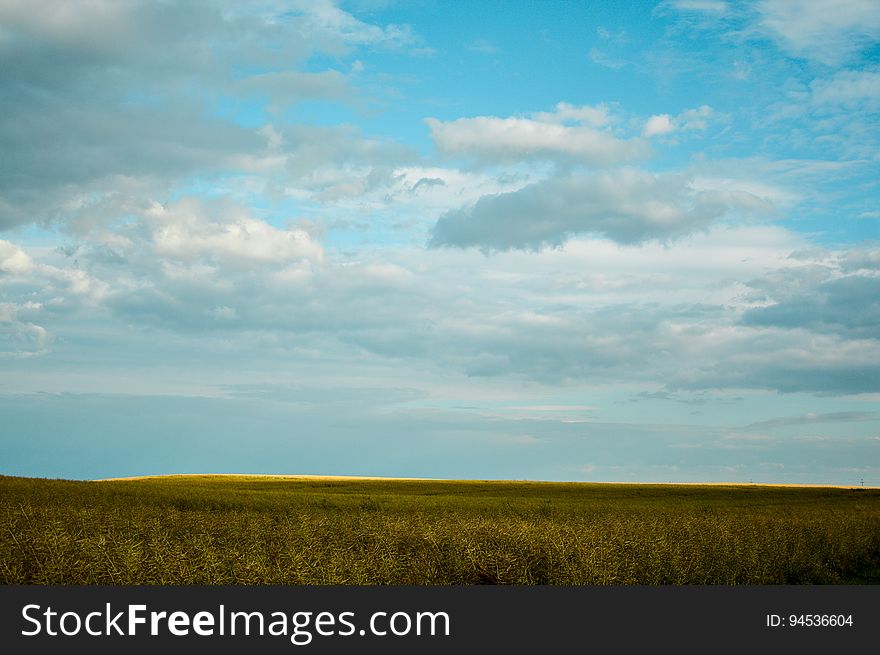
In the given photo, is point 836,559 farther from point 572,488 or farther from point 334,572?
point 572,488

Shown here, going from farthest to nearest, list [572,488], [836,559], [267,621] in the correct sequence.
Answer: [572,488], [836,559], [267,621]

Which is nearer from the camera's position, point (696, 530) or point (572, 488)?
point (696, 530)

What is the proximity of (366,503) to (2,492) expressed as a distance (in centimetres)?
1940

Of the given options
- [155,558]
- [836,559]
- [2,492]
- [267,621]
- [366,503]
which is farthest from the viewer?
[366,503]

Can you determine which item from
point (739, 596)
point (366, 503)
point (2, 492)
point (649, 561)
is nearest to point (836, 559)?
point (649, 561)

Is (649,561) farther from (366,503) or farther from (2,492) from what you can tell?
(2,492)

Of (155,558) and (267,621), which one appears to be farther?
(155,558)

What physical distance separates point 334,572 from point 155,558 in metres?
3.08

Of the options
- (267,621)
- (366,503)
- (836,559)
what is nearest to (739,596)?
(267,621)

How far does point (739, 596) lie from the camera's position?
519 inches

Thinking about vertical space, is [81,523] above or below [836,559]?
above

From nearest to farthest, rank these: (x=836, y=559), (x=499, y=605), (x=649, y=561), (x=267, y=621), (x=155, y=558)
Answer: (x=267, y=621), (x=499, y=605), (x=155, y=558), (x=649, y=561), (x=836, y=559)

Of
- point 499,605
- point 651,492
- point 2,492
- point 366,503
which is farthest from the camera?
point 651,492

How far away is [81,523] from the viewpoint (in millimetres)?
17734
